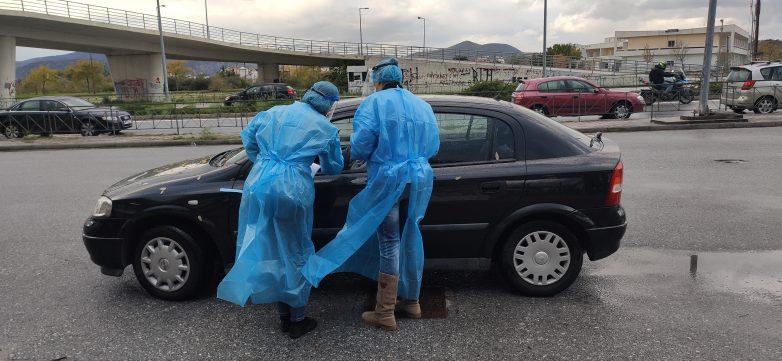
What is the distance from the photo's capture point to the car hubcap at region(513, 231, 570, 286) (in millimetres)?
4047

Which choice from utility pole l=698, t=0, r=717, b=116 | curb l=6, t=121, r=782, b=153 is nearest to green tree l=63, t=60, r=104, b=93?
curb l=6, t=121, r=782, b=153

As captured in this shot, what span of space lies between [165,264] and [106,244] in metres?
0.47

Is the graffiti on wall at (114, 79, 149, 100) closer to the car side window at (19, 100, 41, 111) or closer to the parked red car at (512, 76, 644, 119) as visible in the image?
the car side window at (19, 100, 41, 111)

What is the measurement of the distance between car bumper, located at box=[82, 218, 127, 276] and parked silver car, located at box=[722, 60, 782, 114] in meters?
19.1

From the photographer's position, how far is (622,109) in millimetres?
18359

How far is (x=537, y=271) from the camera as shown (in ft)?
13.4

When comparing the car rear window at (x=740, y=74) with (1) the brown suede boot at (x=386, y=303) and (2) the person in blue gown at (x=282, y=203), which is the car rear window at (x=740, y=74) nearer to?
(1) the brown suede boot at (x=386, y=303)

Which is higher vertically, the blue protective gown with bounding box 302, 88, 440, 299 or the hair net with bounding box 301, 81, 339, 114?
the hair net with bounding box 301, 81, 339, 114

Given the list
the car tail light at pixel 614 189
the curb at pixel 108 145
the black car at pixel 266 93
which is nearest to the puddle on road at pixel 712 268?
the car tail light at pixel 614 189

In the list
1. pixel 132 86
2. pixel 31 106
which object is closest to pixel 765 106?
pixel 31 106

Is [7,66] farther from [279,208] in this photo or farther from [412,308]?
[412,308]

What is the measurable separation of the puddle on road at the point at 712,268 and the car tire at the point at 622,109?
14.2 metres

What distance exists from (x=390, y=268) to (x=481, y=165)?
103cm

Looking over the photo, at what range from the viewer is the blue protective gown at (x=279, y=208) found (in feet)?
10.8
